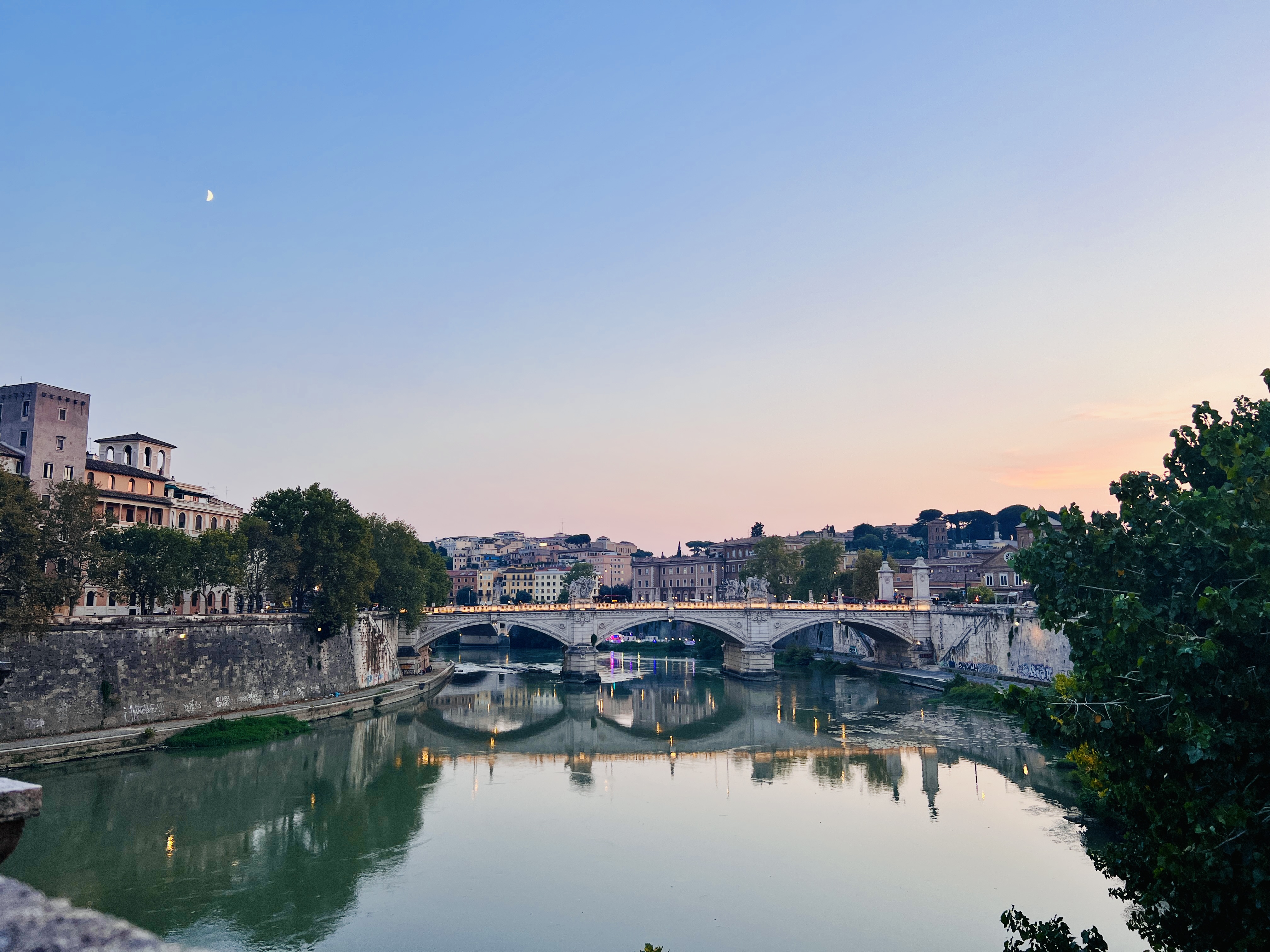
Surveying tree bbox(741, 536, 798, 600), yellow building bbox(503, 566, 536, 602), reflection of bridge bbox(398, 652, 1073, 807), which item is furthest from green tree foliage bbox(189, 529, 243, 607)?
yellow building bbox(503, 566, 536, 602)

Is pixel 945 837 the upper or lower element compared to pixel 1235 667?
lower

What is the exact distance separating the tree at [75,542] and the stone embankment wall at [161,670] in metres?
1.90

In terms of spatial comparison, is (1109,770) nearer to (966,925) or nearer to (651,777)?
(966,925)

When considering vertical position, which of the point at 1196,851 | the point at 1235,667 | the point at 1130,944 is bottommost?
the point at 1130,944

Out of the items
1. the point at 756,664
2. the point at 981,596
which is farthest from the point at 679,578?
the point at 756,664

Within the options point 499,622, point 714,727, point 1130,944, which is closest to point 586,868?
point 1130,944

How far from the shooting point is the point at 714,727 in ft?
141

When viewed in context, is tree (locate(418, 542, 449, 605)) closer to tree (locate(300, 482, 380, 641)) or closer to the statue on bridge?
the statue on bridge

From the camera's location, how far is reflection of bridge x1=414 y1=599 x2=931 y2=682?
192ft

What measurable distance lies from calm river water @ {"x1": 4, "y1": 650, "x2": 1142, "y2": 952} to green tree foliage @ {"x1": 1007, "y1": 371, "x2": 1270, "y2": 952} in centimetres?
775

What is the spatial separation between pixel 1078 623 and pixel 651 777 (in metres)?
22.3

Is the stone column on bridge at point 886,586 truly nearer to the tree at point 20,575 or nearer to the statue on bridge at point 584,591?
the statue on bridge at point 584,591

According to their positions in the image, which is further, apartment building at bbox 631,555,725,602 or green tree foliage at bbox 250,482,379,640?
apartment building at bbox 631,555,725,602

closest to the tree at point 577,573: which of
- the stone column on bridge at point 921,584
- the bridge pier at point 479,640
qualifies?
the bridge pier at point 479,640
